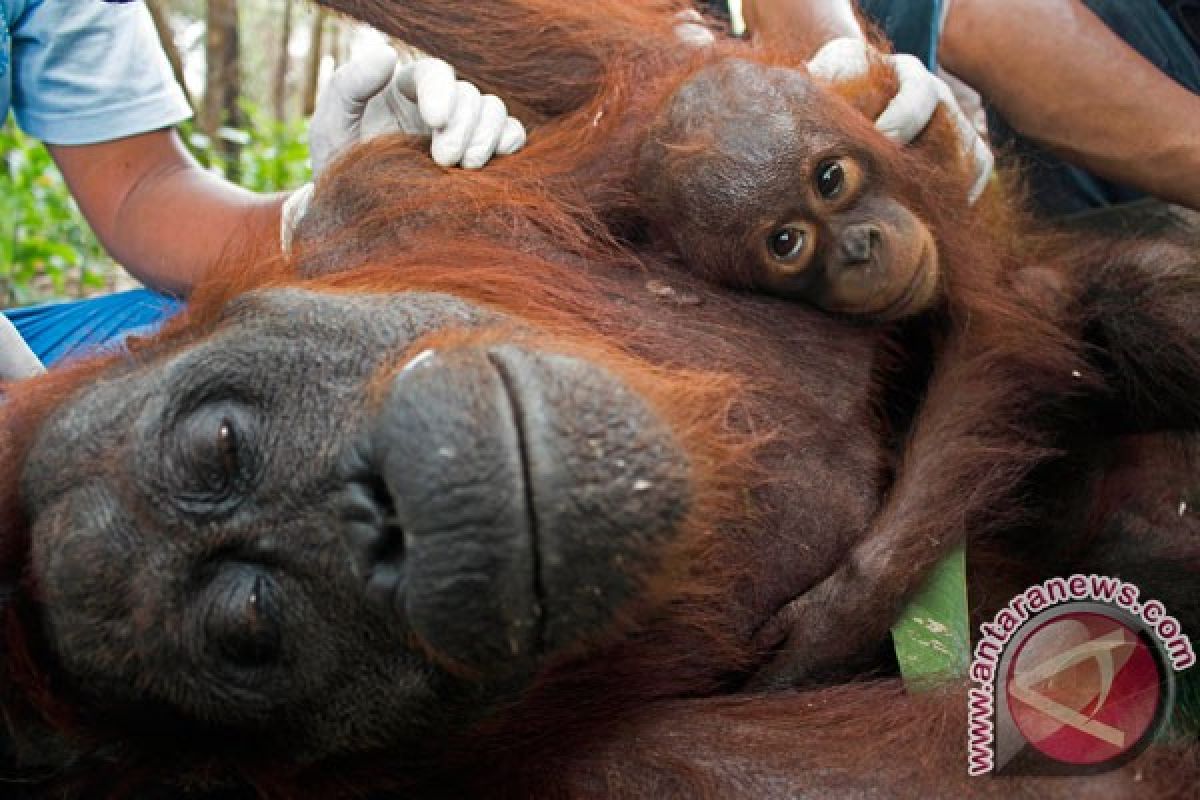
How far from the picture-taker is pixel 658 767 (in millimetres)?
1503

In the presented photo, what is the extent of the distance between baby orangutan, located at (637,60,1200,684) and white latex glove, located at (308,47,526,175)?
32cm

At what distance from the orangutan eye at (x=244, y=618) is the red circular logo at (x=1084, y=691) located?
94 cm

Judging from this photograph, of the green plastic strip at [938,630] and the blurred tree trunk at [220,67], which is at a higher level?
the green plastic strip at [938,630]

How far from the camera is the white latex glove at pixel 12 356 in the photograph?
2.29 m

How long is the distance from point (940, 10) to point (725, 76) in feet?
3.15

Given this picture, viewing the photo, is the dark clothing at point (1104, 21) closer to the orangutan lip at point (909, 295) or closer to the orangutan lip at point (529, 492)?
the orangutan lip at point (909, 295)

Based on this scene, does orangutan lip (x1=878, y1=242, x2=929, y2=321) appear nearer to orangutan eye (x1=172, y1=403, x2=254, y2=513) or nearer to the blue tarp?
Result: orangutan eye (x1=172, y1=403, x2=254, y2=513)

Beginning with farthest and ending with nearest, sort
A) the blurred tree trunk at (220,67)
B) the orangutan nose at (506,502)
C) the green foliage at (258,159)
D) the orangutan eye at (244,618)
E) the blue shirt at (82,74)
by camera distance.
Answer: the blurred tree trunk at (220,67) → the green foliage at (258,159) → the blue shirt at (82,74) → the orangutan eye at (244,618) → the orangutan nose at (506,502)

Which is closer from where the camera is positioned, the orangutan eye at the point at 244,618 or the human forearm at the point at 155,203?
the orangutan eye at the point at 244,618

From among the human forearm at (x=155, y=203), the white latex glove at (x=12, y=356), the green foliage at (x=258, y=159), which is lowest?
the green foliage at (x=258, y=159)

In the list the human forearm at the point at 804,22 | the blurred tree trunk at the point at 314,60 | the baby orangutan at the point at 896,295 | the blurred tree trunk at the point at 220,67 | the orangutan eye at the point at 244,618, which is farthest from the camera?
the blurred tree trunk at the point at 314,60

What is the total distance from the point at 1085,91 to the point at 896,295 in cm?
89

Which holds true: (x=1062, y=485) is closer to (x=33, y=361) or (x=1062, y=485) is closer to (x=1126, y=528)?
(x=1126, y=528)

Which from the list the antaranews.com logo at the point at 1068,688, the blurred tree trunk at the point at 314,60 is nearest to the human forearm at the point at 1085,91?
the antaranews.com logo at the point at 1068,688
